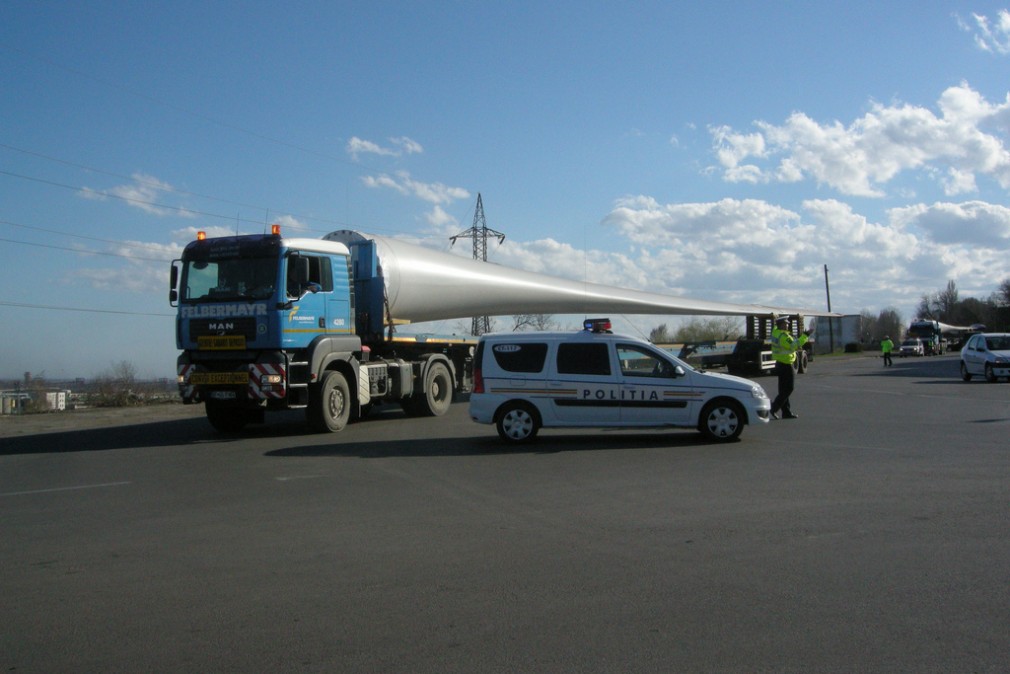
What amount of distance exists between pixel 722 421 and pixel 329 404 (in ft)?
23.4

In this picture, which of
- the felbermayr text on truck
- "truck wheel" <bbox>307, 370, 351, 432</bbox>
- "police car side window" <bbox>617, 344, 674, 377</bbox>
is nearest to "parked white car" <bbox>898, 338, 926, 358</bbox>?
the felbermayr text on truck

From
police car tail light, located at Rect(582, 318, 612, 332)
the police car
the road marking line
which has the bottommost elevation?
the road marking line

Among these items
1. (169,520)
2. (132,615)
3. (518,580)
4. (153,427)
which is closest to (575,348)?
(169,520)

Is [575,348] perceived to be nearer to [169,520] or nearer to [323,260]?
[323,260]

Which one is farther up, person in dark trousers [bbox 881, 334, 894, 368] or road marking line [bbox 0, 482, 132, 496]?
person in dark trousers [bbox 881, 334, 894, 368]

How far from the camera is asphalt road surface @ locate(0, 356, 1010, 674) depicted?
437 cm

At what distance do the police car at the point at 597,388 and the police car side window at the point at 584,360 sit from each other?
0.05ft

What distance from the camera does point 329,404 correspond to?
15484 mm

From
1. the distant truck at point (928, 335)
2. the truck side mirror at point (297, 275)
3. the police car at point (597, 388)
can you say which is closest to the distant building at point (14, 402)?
the truck side mirror at point (297, 275)

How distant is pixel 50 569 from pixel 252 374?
26.7 feet

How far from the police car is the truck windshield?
4059mm

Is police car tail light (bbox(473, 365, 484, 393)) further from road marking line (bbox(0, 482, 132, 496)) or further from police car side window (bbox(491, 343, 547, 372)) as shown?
road marking line (bbox(0, 482, 132, 496))

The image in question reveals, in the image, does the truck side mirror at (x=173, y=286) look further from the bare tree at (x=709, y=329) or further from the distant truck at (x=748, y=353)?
the bare tree at (x=709, y=329)

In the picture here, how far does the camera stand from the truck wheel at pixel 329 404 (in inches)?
601
